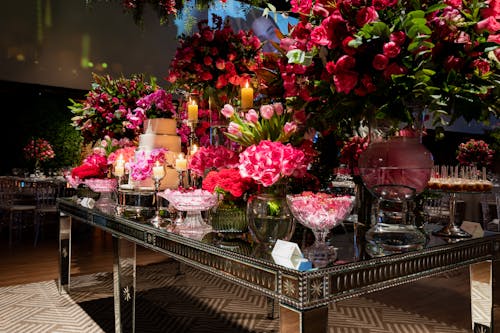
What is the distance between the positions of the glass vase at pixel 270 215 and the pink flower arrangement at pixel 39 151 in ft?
26.4

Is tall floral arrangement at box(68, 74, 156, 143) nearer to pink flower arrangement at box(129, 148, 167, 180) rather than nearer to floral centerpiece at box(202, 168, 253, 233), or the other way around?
pink flower arrangement at box(129, 148, 167, 180)

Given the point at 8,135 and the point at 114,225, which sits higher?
the point at 8,135

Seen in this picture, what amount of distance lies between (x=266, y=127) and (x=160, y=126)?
3.90ft

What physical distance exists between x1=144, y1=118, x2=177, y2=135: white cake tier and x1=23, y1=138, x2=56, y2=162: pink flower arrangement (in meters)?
6.71

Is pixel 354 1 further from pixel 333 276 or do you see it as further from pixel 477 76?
pixel 333 276

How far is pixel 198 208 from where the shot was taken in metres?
1.72

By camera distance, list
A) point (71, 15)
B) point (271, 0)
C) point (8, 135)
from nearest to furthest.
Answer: point (271, 0)
point (71, 15)
point (8, 135)

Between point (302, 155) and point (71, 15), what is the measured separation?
7905 millimetres

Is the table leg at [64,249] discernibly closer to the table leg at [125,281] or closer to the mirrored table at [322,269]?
the table leg at [125,281]

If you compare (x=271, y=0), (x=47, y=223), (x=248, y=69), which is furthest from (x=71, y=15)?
(x=248, y=69)

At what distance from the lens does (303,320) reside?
41.5 inches

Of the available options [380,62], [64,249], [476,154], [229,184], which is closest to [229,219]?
[229,184]

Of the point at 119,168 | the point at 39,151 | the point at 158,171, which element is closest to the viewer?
the point at 158,171

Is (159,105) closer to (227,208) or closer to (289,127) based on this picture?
(227,208)
